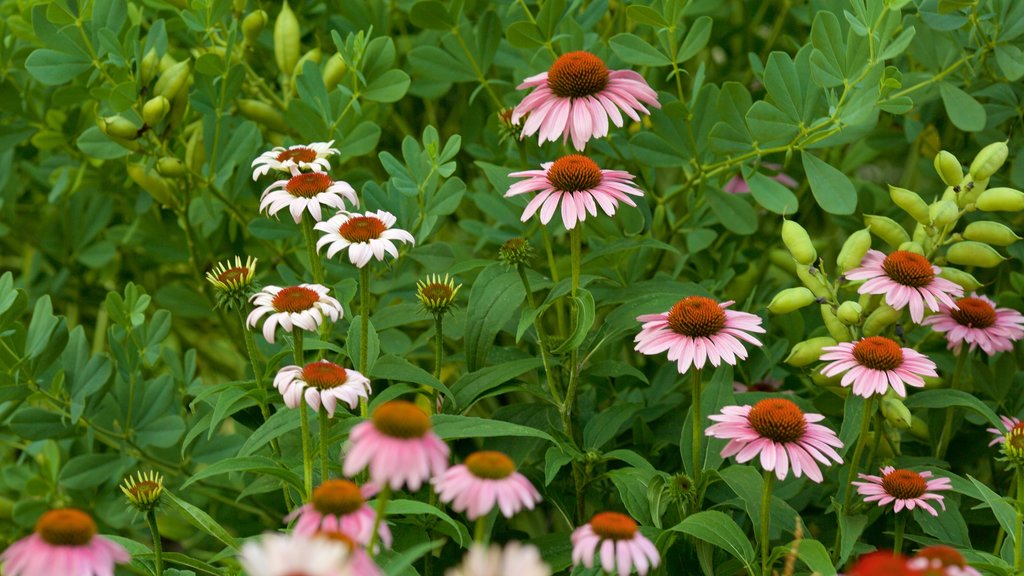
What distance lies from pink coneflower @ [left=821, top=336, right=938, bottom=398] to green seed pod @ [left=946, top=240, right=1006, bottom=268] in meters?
0.18

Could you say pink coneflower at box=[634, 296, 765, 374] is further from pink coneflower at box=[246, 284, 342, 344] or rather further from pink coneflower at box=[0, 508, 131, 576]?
pink coneflower at box=[0, 508, 131, 576]

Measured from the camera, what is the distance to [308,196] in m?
0.81

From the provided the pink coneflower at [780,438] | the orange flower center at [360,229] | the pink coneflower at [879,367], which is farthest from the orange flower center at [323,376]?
the pink coneflower at [879,367]

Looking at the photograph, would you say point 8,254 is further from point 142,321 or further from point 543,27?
point 543,27

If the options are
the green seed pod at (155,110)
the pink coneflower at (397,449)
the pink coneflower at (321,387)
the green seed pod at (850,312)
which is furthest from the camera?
the green seed pod at (155,110)

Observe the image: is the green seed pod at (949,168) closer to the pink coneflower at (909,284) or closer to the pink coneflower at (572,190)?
the pink coneflower at (909,284)

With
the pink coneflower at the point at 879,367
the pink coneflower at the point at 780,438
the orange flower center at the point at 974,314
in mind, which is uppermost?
the orange flower center at the point at 974,314

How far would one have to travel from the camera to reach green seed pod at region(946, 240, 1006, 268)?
0.93 meters

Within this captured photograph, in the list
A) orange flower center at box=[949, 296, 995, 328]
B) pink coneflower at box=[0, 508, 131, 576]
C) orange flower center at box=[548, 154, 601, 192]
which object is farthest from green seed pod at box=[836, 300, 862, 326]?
pink coneflower at box=[0, 508, 131, 576]

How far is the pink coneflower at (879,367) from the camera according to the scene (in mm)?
764

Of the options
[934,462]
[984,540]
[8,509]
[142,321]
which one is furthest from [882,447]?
[8,509]

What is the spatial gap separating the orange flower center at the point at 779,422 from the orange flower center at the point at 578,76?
1.01ft

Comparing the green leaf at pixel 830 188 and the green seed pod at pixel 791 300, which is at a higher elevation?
the green leaf at pixel 830 188

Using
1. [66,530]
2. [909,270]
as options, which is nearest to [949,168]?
[909,270]
